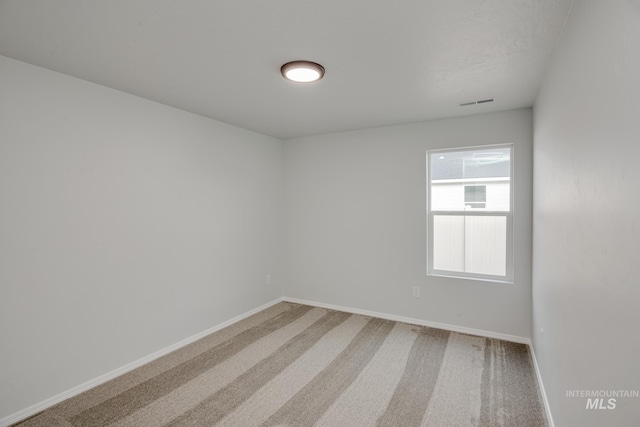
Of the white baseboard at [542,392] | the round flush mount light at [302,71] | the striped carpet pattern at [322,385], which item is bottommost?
the striped carpet pattern at [322,385]

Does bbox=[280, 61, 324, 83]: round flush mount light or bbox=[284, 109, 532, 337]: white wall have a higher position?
bbox=[280, 61, 324, 83]: round flush mount light

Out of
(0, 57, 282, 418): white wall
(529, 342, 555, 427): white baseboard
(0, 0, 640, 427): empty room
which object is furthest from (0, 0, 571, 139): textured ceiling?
(529, 342, 555, 427): white baseboard

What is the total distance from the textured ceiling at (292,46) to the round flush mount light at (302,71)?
6 centimetres

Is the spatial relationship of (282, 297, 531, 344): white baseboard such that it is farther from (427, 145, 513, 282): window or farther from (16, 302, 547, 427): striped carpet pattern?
(427, 145, 513, 282): window

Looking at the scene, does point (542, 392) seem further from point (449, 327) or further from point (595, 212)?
point (595, 212)

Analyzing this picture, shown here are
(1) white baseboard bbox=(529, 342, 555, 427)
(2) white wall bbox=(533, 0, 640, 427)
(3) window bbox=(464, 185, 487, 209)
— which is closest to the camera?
(2) white wall bbox=(533, 0, 640, 427)

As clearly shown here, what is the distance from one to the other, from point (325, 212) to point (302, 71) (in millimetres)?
2484

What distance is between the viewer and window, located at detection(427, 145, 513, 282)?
3465 mm

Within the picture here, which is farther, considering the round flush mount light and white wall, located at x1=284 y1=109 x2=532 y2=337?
white wall, located at x1=284 y1=109 x2=532 y2=337

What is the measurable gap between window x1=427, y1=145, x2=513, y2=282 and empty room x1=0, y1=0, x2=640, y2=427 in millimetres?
24

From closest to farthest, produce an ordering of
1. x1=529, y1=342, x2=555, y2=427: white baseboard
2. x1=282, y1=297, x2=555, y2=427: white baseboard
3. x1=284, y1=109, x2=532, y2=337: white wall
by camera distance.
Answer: x1=529, y1=342, x2=555, y2=427: white baseboard, x1=282, y1=297, x2=555, y2=427: white baseboard, x1=284, y1=109, x2=532, y2=337: white wall

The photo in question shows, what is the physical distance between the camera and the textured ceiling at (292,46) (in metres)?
1.62

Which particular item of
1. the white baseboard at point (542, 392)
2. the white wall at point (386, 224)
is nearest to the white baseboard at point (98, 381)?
the white wall at point (386, 224)

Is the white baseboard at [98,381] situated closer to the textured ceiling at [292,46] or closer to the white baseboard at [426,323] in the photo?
the white baseboard at [426,323]
